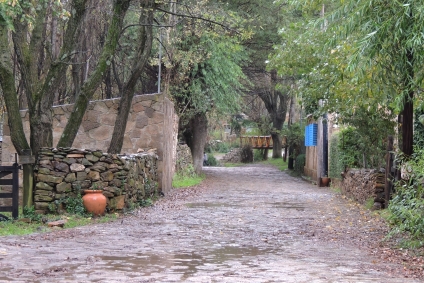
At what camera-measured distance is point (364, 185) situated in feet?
54.9

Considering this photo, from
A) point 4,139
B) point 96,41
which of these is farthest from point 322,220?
point 96,41

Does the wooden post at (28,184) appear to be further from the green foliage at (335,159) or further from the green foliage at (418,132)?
the green foliage at (335,159)

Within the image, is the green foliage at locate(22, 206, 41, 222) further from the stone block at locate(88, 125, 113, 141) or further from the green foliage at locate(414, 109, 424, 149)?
the green foliage at locate(414, 109, 424, 149)

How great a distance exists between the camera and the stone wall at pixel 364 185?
15.2m

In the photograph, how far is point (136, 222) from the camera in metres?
12.2

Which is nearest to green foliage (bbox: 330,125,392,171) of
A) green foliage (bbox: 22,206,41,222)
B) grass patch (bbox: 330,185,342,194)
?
grass patch (bbox: 330,185,342,194)

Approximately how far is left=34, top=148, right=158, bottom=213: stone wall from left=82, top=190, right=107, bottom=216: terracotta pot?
0.66ft

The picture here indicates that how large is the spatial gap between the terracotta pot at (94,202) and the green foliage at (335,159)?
1111cm

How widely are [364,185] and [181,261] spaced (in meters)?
9.83

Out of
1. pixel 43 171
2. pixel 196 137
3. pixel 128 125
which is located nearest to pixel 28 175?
pixel 43 171

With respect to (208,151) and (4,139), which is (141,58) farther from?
(208,151)

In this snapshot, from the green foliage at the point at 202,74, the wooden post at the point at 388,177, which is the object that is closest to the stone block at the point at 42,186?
the wooden post at the point at 388,177

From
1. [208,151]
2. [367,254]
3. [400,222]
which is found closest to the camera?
[367,254]

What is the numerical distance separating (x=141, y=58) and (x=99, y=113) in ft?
8.40
